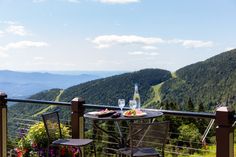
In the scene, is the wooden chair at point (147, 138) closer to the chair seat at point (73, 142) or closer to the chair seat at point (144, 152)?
the chair seat at point (144, 152)

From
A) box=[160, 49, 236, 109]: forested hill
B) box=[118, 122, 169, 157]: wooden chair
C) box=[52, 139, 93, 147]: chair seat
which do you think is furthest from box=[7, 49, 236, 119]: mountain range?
box=[118, 122, 169, 157]: wooden chair

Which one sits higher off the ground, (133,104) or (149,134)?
(133,104)

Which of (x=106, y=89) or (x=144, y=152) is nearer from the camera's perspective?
(x=144, y=152)

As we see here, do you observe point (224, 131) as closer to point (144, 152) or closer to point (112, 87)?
point (144, 152)

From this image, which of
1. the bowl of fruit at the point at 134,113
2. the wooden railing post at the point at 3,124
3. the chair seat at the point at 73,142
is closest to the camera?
the bowl of fruit at the point at 134,113

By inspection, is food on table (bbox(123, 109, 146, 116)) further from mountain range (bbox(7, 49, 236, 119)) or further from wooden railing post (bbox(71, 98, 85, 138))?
mountain range (bbox(7, 49, 236, 119))

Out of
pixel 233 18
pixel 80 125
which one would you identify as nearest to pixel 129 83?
pixel 233 18

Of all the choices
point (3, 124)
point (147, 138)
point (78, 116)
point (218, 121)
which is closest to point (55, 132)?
point (78, 116)

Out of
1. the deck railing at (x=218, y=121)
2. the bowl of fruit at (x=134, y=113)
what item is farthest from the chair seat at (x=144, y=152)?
the deck railing at (x=218, y=121)
